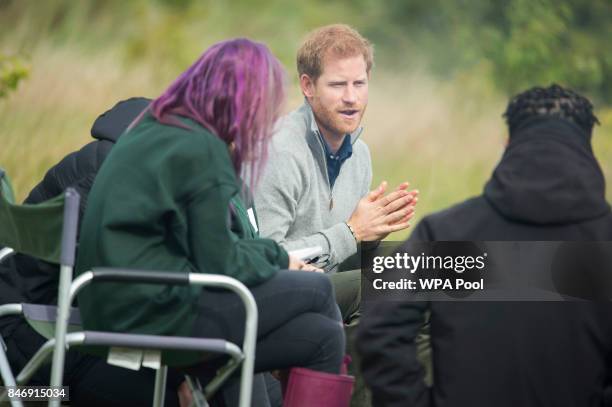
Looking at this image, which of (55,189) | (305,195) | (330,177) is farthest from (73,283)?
(330,177)

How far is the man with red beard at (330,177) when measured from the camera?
3895 millimetres

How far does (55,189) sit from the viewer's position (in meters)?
3.34

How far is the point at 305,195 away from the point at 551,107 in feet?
5.04

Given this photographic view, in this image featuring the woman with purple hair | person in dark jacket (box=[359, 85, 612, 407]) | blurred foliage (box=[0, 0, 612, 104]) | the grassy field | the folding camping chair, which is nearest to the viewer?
person in dark jacket (box=[359, 85, 612, 407])

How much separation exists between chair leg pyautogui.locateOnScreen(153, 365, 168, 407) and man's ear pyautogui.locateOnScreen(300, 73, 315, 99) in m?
1.37

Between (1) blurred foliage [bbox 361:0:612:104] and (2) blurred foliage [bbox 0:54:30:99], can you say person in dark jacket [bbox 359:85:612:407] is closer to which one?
(2) blurred foliage [bbox 0:54:30:99]

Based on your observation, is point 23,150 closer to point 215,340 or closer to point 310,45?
point 310,45

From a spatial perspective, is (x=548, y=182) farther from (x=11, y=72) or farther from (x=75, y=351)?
(x=11, y=72)

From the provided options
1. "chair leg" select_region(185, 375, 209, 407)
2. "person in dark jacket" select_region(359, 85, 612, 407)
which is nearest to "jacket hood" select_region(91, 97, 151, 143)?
"chair leg" select_region(185, 375, 209, 407)

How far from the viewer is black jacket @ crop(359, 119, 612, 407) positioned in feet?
8.04

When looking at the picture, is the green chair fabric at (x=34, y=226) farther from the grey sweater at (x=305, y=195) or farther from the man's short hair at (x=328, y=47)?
the man's short hair at (x=328, y=47)

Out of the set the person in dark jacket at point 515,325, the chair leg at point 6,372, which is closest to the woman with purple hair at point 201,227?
the chair leg at point 6,372

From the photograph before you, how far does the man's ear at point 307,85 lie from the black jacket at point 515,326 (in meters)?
1.72

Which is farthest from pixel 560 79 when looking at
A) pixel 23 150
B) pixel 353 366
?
pixel 353 366
